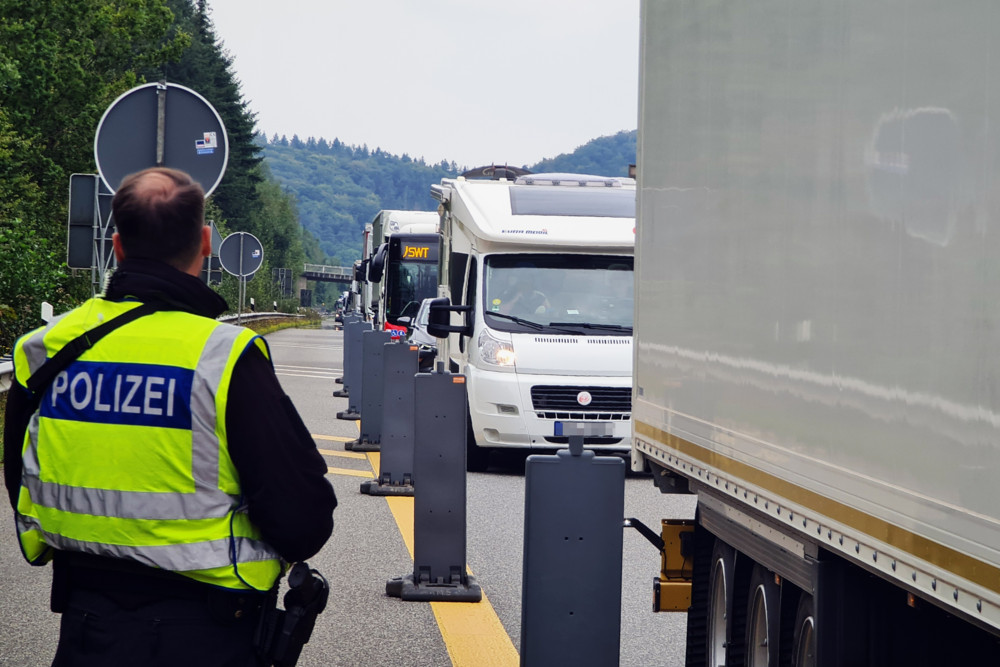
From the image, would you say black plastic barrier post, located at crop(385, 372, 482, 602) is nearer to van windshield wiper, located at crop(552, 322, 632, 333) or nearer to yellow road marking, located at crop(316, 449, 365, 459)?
van windshield wiper, located at crop(552, 322, 632, 333)

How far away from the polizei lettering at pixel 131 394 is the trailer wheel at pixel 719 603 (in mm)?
2511

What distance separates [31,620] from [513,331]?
762 centimetres

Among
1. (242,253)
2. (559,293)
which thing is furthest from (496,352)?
(242,253)

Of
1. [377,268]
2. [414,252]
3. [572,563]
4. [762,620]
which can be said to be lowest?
[762,620]

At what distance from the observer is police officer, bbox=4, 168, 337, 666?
10.3 feet

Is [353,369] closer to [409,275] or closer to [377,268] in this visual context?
[377,268]

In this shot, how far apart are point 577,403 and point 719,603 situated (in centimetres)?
Answer: 862

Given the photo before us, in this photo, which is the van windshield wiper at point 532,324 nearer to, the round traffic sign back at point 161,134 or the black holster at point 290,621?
the round traffic sign back at point 161,134

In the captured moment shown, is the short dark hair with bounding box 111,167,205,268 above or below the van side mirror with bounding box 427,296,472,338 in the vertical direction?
above

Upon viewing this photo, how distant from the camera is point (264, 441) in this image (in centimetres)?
316

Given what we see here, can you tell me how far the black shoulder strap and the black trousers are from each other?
483 mm

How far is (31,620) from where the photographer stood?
23.5ft

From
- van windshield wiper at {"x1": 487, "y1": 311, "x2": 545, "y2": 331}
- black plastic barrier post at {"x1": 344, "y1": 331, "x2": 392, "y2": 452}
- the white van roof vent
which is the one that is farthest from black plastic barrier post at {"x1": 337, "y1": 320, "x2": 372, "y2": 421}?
van windshield wiper at {"x1": 487, "y1": 311, "x2": 545, "y2": 331}

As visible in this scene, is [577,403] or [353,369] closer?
[577,403]
